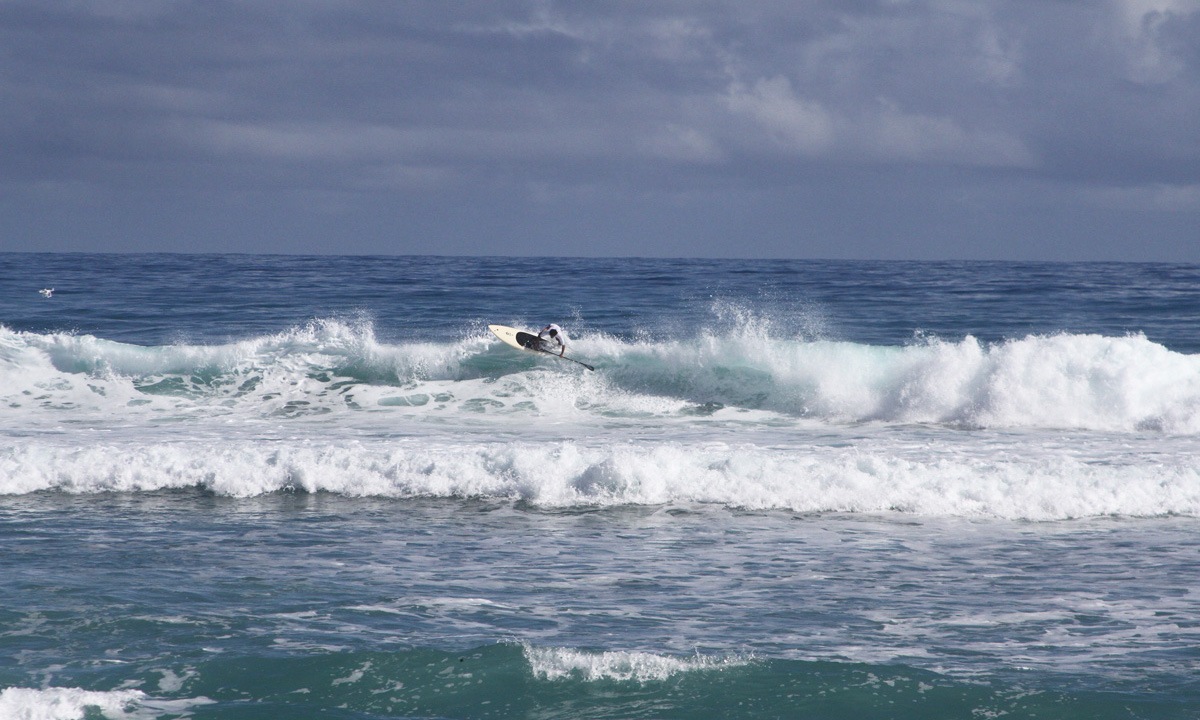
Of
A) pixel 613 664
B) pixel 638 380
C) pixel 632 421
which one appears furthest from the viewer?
pixel 638 380

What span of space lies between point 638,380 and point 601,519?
9684 mm

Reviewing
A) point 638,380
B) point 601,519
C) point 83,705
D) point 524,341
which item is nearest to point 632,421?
point 638,380

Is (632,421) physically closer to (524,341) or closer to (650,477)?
(524,341)

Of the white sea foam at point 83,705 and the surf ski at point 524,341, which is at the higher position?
the surf ski at point 524,341

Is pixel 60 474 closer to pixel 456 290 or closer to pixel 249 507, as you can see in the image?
pixel 249 507

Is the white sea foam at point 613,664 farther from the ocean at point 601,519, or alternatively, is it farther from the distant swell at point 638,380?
the distant swell at point 638,380

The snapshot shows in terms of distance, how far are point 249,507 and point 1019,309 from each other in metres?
26.3

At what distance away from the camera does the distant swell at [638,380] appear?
20.0m

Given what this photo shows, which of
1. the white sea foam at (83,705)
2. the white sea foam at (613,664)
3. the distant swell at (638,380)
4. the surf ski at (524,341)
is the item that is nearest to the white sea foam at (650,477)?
the distant swell at (638,380)

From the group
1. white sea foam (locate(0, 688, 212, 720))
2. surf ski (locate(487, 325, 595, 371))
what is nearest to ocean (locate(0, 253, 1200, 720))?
white sea foam (locate(0, 688, 212, 720))

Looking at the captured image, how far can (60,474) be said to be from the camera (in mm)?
14852

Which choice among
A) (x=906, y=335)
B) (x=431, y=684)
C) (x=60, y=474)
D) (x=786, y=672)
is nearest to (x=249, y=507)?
(x=60, y=474)

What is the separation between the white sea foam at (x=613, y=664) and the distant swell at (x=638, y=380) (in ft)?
41.6

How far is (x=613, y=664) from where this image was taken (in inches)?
316
